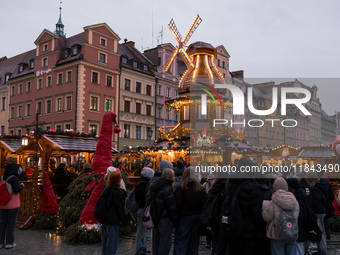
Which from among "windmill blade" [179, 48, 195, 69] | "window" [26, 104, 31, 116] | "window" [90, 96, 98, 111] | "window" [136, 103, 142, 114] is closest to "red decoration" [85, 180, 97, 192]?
"windmill blade" [179, 48, 195, 69]

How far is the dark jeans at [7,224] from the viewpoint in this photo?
8.45m

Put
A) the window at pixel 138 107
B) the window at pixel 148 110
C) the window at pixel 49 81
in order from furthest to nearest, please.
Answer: the window at pixel 148 110
the window at pixel 138 107
the window at pixel 49 81

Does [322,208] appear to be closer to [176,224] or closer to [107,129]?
[176,224]

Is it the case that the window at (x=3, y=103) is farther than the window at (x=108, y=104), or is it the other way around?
the window at (x=3, y=103)

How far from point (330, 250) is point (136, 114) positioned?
105ft

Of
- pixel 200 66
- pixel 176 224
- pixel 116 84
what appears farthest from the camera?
pixel 116 84

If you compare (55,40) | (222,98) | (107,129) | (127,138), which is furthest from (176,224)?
(55,40)

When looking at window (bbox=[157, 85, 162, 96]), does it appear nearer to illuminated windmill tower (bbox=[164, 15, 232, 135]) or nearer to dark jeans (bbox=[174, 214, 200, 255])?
illuminated windmill tower (bbox=[164, 15, 232, 135])

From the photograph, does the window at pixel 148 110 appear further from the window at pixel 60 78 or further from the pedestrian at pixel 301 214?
the pedestrian at pixel 301 214

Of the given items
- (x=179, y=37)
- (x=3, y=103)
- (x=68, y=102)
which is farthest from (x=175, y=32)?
(x=3, y=103)

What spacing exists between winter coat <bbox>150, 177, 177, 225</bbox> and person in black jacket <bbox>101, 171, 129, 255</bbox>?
0.80 m

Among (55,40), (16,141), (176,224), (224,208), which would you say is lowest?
(176,224)

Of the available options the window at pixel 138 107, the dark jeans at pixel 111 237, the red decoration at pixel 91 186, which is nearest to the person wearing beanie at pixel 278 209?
the dark jeans at pixel 111 237

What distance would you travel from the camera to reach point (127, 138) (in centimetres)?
3762
